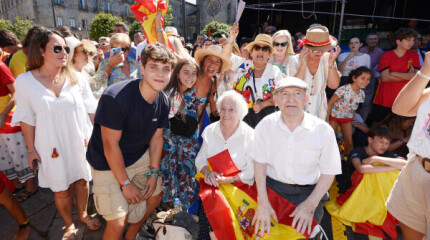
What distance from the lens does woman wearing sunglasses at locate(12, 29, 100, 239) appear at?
223cm

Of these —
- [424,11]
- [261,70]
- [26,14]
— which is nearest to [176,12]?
[26,14]

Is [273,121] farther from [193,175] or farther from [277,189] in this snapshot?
[193,175]

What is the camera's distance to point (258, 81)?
3.37 metres

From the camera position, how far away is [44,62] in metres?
2.28

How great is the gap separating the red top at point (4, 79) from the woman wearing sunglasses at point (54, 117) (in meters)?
0.82

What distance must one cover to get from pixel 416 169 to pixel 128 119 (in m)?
2.20

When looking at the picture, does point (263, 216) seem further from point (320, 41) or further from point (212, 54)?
point (320, 41)

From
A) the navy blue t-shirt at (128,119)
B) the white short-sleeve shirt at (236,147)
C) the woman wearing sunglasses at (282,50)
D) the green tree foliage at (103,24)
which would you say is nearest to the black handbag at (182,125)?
the white short-sleeve shirt at (236,147)

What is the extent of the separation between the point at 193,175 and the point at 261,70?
1736 millimetres

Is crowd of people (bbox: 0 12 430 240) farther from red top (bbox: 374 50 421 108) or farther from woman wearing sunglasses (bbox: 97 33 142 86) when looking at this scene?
red top (bbox: 374 50 421 108)

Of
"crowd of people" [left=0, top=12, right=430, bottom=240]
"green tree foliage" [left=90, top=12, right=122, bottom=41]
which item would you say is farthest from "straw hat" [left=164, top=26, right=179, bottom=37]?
"green tree foliage" [left=90, top=12, right=122, bottom=41]

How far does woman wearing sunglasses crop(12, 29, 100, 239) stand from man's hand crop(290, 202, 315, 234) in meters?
2.18

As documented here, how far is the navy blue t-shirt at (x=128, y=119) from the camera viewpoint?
1.92 m

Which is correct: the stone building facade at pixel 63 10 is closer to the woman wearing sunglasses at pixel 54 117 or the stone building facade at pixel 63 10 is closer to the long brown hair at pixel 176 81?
the woman wearing sunglasses at pixel 54 117
